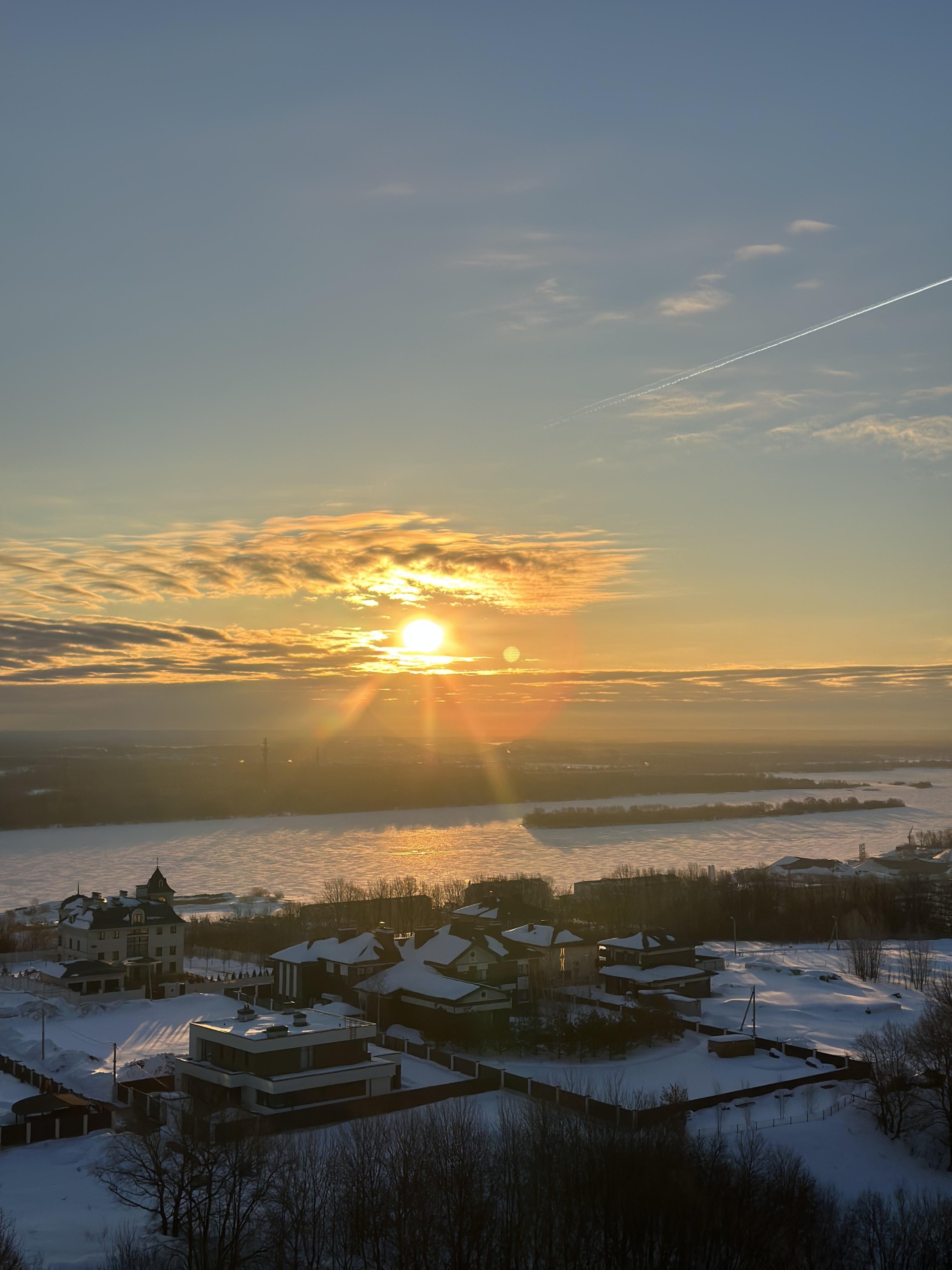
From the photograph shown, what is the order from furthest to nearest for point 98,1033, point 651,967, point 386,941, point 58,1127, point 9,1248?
1. point 651,967
2. point 386,941
3. point 98,1033
4. point 58,1127
5. point 9,1248

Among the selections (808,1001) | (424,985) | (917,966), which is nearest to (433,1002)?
(424,985)

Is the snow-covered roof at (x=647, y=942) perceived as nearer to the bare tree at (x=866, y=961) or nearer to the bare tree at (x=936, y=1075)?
the bare tree at (x=866, y=961)

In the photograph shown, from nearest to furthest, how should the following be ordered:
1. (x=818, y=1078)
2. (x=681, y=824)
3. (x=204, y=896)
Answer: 1. (x=818, y=1078)
2. (x=204, y=896)
3. (x=681, y=824)

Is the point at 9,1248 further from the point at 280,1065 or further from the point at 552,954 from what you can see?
the point at 552,954

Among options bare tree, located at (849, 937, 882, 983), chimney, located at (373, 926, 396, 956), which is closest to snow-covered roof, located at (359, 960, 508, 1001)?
chimney, located at (373, 926, 396, 956)

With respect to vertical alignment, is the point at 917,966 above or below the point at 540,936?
below

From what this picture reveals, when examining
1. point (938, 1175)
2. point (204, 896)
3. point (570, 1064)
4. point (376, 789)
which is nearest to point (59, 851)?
point (204, 896)

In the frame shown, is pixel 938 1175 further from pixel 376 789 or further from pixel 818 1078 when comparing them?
pixel 376 789

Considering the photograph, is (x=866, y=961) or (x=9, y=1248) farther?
(x=866, y=961)
